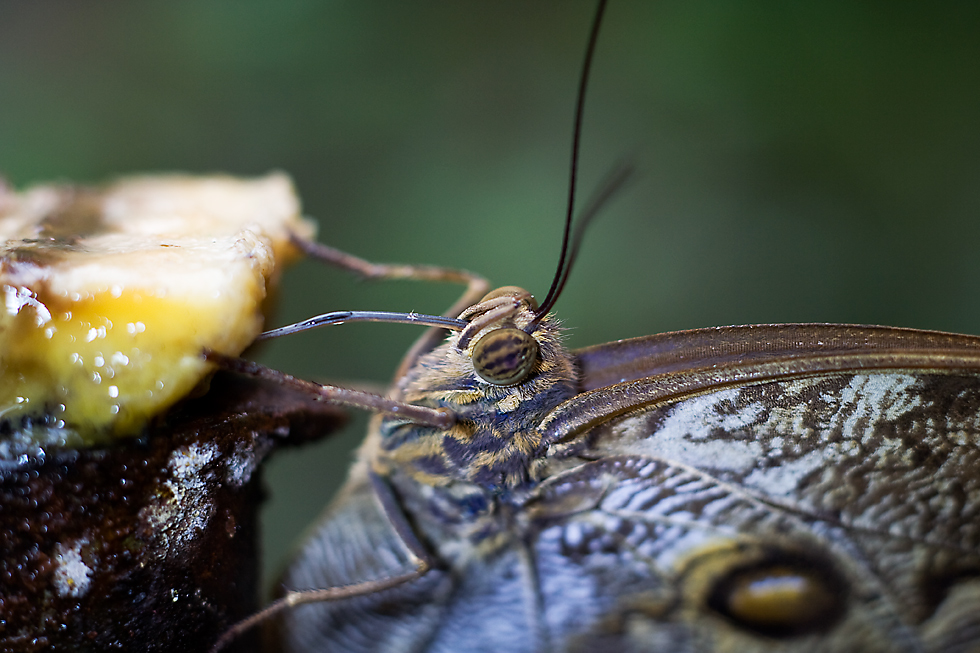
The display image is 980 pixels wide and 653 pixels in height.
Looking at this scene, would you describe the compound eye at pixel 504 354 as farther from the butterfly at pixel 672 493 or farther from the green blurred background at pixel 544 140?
the green blurred background at pixel 544 140

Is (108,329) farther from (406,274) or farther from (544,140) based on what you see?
(544,140)

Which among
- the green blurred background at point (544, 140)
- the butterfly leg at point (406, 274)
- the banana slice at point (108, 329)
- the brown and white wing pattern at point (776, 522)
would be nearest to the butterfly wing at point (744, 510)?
the brown and white wing pattern at point (776, 522)

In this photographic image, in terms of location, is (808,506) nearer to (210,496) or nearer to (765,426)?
(765,426)

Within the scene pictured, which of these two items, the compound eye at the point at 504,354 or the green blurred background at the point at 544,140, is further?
the green blurred background at the point at 544,140

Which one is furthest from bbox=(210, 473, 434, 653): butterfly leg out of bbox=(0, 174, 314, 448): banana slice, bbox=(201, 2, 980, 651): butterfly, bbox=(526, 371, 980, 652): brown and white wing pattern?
bbox=(0, 174, 314, 448): banana slice

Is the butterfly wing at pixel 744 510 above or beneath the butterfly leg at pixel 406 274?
beneath

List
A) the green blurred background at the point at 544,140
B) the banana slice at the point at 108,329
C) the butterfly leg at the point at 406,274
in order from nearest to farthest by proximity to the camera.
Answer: the banana slice at the point at 108,329 < the butterfly leg at the point at 406,274 < the green blurred background at the point at 544,140

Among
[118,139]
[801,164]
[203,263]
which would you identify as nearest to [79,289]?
[203,263]

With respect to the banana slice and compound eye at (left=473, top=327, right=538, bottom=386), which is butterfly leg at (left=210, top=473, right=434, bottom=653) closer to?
compound eye at (left=473, top=327, right=538, bottom=386)

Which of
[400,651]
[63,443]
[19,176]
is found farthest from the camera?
[19,176]
